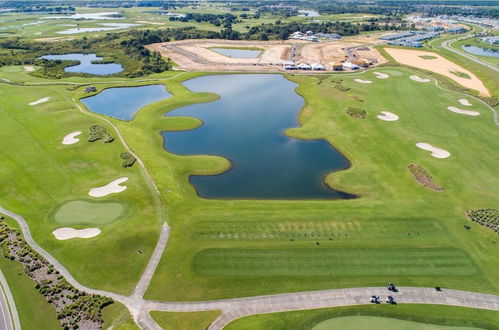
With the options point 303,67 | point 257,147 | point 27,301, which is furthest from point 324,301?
point 303,67

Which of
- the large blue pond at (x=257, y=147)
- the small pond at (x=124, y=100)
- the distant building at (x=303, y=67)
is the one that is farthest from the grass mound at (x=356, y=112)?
the small pond at (x=124, y=100)

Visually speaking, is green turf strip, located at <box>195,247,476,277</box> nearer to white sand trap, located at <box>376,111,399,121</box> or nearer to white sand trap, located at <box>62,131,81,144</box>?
white sand trap, located at <box>376,111,399,121</box>

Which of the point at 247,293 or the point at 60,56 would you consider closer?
the point at 247,293

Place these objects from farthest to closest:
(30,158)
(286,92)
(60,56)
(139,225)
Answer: (60,56)
(286,92)
(30,158)
(139,225)

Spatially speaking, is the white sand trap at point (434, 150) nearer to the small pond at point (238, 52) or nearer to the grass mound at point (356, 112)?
the grass mound at point (356, 112)

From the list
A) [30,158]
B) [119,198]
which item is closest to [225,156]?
[119,198]

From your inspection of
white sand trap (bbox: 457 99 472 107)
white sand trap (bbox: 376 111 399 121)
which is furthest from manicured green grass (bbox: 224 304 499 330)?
white sand trap (bbox: 457 99 472 107)

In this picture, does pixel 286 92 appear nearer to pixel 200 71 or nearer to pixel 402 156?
pixel 200 71
